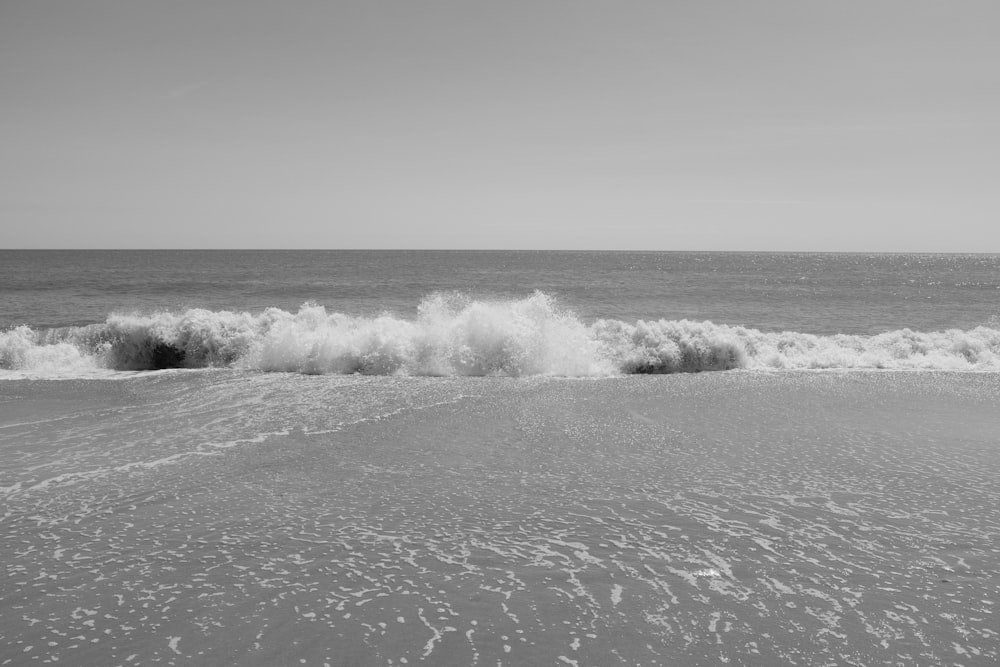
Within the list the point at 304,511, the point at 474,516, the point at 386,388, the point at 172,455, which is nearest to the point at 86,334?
the point at 386,388

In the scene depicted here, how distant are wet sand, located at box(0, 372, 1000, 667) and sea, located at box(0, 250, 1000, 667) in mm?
27

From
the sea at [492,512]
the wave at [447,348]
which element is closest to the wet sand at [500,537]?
the sea at [492,512]

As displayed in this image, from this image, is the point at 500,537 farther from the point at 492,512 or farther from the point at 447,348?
the point at 447,348

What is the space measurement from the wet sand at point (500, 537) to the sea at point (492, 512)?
0.09ft

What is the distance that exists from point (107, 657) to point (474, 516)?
2.85m

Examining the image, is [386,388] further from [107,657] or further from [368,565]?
[107,657]

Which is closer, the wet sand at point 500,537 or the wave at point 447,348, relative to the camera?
the wet sand at point 500,537

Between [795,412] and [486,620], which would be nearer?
[486,620]

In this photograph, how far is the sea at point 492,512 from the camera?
395cm

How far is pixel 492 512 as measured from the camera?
577 centimetres

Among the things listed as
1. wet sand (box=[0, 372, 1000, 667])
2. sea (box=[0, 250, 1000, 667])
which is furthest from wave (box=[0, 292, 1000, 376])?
wet sand (box=[0, 372, 1000, 667])

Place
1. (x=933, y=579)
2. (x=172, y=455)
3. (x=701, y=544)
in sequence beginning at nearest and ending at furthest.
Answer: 1. (x=933, y=579)
2. (x=701, y=544)
3. (x=172, y=455)

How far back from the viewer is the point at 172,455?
7387mm

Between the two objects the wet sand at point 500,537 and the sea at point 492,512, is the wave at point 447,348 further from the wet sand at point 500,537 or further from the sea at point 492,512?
the wet sand at point 500,537
